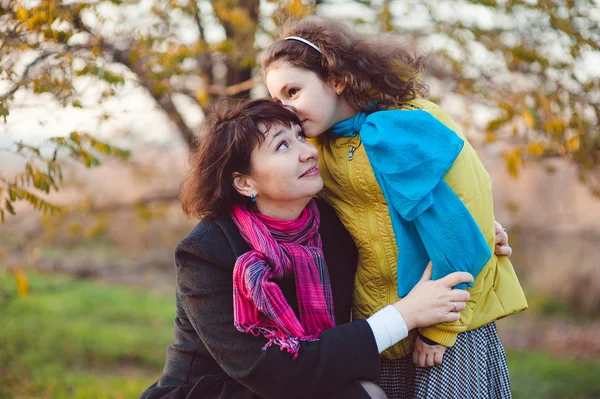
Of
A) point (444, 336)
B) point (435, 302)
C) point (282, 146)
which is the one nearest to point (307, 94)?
point (282, 146)

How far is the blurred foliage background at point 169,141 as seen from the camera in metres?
2.77

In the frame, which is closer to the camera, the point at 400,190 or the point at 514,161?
the point at 400,190

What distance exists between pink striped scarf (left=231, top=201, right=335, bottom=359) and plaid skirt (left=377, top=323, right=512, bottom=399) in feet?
1.24

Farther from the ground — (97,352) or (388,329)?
(388,329)

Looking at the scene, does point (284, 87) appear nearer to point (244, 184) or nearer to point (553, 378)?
point (244, 184)

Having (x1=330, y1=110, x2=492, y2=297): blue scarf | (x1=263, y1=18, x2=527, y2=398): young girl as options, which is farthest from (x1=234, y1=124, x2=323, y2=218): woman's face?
(x1=330, y1=110, x2=492, y2=297): blue scarf

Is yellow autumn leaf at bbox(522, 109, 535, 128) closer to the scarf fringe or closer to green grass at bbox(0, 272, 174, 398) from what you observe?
the scarf fringe

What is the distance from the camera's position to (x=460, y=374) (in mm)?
2156

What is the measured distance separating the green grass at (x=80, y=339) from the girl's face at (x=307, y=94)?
118 inches

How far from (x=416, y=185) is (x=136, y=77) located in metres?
2.06

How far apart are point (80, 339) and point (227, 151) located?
Answer: 16.2 ft

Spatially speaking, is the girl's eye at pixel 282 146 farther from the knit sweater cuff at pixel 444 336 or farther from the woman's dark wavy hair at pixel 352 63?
the knit sweater cuff at pixel 444 336

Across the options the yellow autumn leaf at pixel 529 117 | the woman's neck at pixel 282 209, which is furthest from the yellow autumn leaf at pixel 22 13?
the yellow autumn leaf at pixel 529 117

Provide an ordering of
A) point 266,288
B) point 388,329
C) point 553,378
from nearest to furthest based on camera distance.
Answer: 1. point 266,288
2. point 388,329
3. point 553,378
